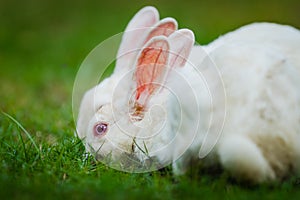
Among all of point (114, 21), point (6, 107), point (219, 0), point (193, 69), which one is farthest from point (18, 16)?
point (193, 69)

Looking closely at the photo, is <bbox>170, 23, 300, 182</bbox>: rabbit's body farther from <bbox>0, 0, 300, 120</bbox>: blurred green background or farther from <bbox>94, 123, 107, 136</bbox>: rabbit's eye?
<bbox>0, 0, 300, 120</bbox>: blurred green background

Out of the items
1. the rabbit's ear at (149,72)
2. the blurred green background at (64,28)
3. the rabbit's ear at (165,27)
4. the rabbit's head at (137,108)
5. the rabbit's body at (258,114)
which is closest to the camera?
the rabbit's body at (258,114)

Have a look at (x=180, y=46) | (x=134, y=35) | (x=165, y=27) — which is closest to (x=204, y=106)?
(x=180, y=46)

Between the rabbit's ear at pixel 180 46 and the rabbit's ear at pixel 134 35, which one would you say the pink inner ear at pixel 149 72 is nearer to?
the rabbit's ear at pixel 180 46

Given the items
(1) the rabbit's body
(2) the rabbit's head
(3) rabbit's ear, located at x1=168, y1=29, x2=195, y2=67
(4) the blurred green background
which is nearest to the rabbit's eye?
(2) the rabbit's head

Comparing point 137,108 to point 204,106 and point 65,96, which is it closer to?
point 204,106

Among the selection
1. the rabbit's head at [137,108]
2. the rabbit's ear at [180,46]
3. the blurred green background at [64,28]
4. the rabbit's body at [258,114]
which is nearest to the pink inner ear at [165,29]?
the rabbit's head at [137,108]

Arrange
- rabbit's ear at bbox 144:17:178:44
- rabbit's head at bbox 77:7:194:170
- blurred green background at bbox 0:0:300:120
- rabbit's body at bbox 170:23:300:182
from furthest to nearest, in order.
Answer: blurred green background at bbox 0:0:300:120 → rabbit's ear at bbox 144:17:178:44 → rabbit's head at bbox 77:7:194:170 → rabbit's body at bbox 170:23:300:182
